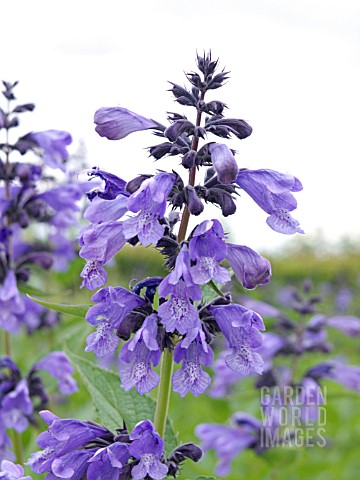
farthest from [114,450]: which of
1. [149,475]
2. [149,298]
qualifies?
[149,298]

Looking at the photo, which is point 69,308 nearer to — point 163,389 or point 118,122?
point 163,389

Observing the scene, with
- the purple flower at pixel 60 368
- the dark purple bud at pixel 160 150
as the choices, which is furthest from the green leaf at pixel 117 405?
the purple flower at pixel 60 368

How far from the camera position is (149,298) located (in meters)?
2.22

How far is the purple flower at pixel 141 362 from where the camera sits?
2.03 meters

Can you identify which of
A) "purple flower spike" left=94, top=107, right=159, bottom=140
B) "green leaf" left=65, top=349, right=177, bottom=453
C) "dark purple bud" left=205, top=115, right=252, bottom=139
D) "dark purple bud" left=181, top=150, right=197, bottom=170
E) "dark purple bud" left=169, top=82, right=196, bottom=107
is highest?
"dark purple bud" left=169, top=82, right=196, bottom=107

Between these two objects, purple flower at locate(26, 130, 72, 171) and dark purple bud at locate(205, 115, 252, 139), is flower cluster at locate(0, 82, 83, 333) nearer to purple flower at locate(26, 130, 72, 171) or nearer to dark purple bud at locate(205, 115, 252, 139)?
purple flower at locate(26, 130, 72, 171)

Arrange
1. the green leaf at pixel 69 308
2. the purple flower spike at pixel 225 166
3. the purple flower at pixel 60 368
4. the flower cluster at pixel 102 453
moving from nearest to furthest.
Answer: the purple flower spike at pixel 225 166
the flower cluster at pixel 102 453
the green leaf at pixel 69 308
the purple flower at pixel 60 368

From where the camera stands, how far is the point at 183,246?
6.58 ft

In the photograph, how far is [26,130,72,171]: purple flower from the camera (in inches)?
178

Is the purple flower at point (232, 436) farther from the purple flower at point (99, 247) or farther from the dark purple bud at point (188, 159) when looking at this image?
the dark purple bud at point (188, 159)

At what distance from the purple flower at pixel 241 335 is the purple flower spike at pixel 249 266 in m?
0.10

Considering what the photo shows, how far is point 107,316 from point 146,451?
0.41 meters

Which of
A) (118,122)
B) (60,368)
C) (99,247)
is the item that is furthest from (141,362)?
(60,368)

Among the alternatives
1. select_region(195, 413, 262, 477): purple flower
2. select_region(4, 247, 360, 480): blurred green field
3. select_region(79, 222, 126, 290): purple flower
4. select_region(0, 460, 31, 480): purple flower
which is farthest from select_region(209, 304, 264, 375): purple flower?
select_region(195, 413, 262, 477): purple flower
